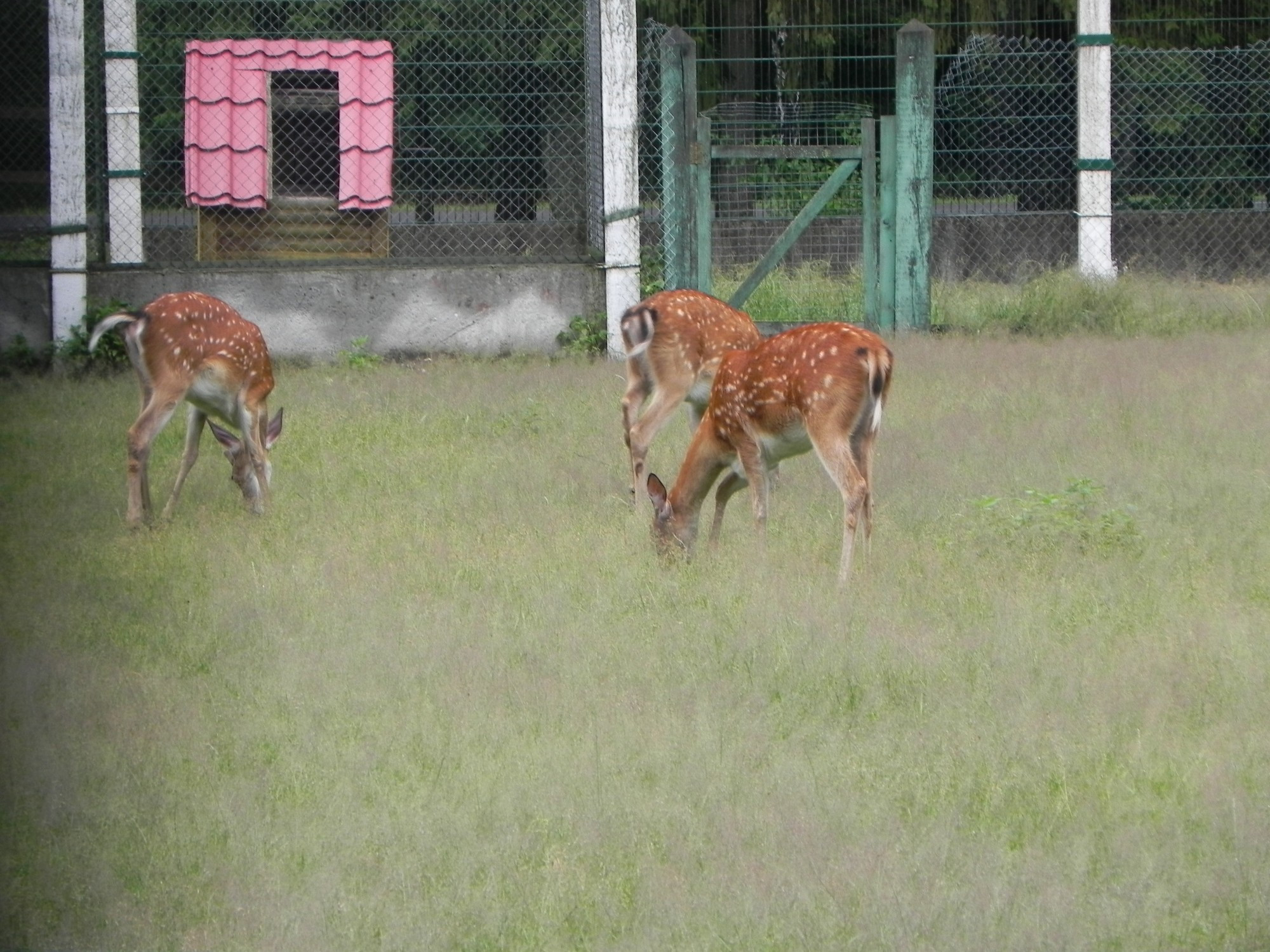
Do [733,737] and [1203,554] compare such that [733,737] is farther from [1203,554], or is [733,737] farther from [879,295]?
[879,295]

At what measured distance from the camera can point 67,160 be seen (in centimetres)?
1327

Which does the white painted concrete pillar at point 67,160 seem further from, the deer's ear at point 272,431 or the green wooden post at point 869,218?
the green wooden post at point 869,218

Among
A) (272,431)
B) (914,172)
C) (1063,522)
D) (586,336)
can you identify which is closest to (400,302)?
(586,336)

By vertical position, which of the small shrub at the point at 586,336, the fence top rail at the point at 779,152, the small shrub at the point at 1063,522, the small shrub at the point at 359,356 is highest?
the fence top rail at the point at 779,152

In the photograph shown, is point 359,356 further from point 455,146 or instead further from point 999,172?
point 999,172

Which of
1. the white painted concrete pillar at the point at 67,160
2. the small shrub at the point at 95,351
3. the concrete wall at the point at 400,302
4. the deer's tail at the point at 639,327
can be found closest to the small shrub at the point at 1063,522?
the deer's tail at the point at 639,327

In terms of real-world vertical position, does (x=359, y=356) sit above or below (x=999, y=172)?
below

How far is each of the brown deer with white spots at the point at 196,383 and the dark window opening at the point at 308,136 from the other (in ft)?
18.0

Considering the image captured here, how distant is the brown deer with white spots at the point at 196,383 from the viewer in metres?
8.88

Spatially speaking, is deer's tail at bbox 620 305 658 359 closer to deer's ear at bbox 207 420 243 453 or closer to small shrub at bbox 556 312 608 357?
deer's ear at bbox 207 420 243 453

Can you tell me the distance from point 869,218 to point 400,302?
3567 mm

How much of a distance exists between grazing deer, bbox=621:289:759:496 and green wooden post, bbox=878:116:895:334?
448cm

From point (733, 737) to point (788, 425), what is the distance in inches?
92.8

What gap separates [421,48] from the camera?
52.1ft
